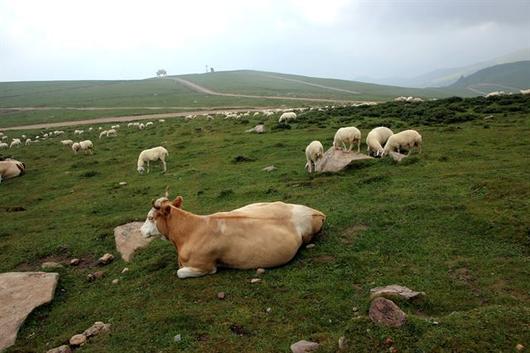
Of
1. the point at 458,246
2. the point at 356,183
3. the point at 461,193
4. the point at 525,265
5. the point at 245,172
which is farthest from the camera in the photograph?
the point at 245,172

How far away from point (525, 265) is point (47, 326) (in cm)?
965

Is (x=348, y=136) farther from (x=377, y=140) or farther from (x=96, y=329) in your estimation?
(x=96, y=329)

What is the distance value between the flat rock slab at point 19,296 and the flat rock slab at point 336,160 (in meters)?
11.0

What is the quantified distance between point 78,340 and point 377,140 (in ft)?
53.8

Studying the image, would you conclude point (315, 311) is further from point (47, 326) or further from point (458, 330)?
point (47, 326)

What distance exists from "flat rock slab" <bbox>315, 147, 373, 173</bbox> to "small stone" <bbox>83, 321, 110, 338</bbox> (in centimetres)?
1132

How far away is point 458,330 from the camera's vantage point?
18.8ft

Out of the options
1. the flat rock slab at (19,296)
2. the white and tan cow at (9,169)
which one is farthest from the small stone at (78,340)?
the white and tan cow at (9,169)

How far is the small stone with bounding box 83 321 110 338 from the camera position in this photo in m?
7.92

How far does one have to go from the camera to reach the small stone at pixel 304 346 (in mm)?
6238

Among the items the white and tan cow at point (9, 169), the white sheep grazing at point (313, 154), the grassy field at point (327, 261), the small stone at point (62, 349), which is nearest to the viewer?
the grassy field at point (327, 261)

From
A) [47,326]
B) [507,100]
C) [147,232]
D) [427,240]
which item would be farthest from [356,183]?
[507,100]

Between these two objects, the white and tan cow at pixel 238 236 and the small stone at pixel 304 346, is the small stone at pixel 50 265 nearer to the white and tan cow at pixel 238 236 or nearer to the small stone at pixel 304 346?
the white and tan cow at pixel 238 236

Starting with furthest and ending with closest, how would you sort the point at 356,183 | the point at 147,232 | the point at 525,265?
the point at 356,183 < the point at 147,232 < the point at 525,265
